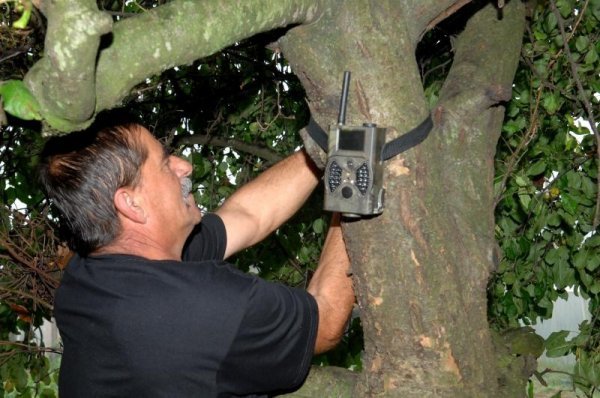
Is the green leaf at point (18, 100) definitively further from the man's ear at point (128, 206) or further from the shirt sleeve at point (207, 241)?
the shirt sleeve at point (207, 241)

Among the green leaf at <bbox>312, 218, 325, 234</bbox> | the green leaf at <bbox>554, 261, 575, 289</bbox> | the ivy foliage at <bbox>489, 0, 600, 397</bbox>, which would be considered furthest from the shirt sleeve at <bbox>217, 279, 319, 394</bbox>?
the green leaf at <bbox>312, 218, 325, 234</bbox>

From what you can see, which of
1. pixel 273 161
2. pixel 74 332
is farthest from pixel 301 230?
pixel 74 332

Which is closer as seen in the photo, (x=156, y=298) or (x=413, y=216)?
(x=413, y=216)

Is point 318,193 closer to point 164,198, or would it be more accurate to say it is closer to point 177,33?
point 164,198

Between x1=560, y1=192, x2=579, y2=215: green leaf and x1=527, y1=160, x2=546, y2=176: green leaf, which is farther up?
x1=527, y1=160, x2=546, y2=176: green leaf

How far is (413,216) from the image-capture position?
65.2 inches

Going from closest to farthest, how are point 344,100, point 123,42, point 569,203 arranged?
point 123,42
point 344,100
point 569,203

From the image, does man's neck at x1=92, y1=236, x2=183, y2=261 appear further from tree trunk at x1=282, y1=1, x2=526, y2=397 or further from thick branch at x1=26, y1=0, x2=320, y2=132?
thick branch at x1=26, y1=0, x2=320, y2=132

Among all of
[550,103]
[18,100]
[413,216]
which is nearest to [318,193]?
[550,103]

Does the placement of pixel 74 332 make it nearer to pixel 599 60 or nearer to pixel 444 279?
pixel 444 279

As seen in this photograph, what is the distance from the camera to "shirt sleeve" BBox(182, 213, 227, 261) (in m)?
2.37

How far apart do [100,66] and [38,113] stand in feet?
0.41

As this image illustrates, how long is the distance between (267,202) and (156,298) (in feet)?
2.50

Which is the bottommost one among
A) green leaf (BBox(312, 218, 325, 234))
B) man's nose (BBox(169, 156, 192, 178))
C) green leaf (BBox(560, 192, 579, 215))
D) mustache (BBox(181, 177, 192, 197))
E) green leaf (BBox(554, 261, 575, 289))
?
green leaf (BBox(312, 218, 325, 234))
